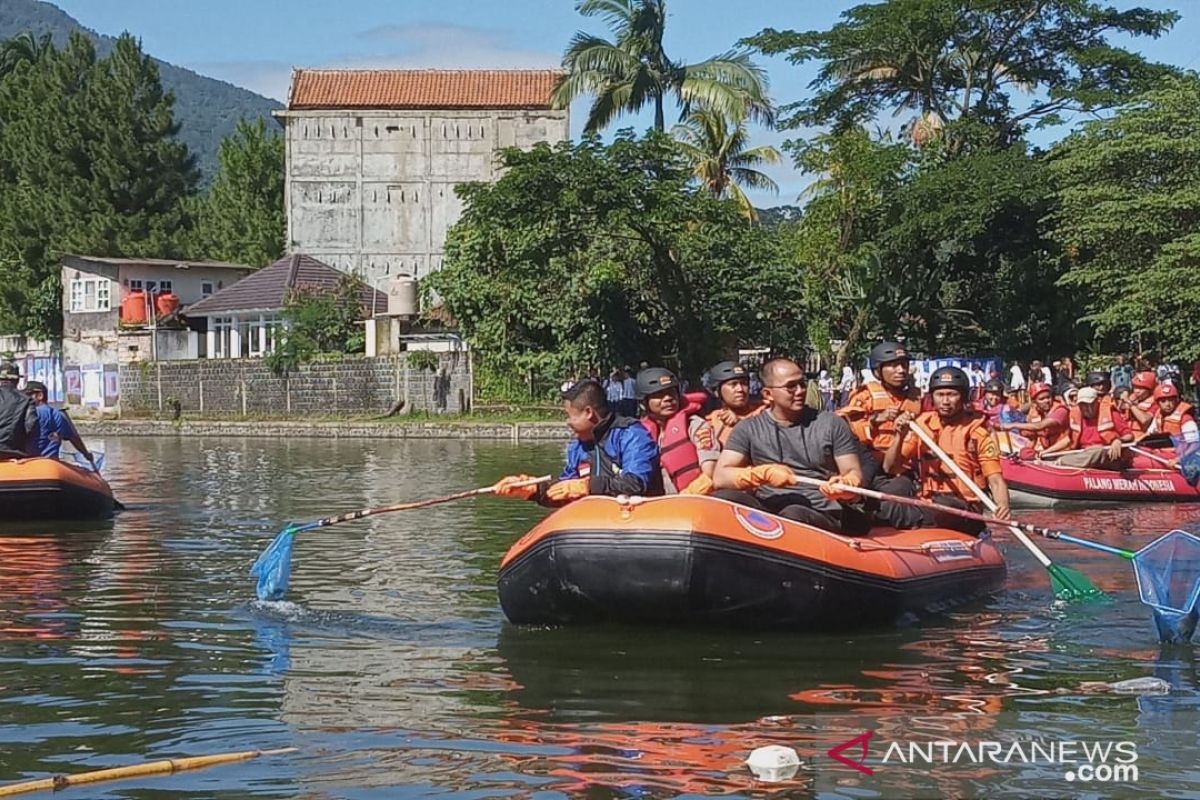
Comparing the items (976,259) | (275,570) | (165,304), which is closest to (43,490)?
(275,570)

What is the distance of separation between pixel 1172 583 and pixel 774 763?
3.77 m

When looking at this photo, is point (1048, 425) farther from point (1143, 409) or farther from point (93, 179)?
point (93, 179)

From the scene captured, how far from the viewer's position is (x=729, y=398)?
10852 millimetres

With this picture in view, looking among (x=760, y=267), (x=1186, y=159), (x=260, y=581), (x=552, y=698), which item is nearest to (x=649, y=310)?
(x=760, y=267)

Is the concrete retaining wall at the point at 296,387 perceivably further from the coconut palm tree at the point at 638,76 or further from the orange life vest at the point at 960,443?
the orange life vest at the point at 960,443

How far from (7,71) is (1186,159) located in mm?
55144

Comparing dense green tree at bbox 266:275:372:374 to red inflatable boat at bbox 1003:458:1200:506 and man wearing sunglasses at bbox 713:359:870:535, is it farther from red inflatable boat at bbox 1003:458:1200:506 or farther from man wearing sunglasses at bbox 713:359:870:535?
man wearing sunglasses at bbox 713:359:870:535

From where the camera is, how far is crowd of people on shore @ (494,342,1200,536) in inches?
365

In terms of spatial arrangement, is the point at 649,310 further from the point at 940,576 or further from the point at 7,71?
the point at 7,71

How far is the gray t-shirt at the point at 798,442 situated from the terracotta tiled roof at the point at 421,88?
155 feet

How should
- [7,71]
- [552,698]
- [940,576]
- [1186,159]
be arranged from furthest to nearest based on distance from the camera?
1. [7,71]
2. [1186,159]
3. [940,576]
4. [552,698]

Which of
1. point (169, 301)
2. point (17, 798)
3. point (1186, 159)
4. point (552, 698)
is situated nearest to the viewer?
point (17, 798)

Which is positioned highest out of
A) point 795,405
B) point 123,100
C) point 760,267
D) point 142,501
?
point 123,100

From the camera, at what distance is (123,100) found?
199 feet
